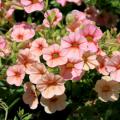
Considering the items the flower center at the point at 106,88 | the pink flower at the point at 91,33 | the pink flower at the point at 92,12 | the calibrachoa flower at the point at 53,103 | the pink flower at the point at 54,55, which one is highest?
the pink flower at the point at 91,33

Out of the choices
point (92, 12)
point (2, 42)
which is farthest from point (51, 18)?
point (92, 12)

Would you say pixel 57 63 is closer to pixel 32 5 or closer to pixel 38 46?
pixel 38 46

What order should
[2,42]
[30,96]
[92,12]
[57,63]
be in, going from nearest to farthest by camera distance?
[57,63] < [30,96] < [2,42] < [92,12]

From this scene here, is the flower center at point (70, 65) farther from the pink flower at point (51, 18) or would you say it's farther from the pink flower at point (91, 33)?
the pink flower at point (51, 18)

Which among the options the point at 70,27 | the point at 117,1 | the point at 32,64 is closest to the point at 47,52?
the point at 32,64

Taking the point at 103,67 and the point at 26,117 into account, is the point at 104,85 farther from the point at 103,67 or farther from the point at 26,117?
the point at 26,117

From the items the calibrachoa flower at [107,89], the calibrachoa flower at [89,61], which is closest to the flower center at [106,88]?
the calibrachoa flower at [107,89]
